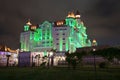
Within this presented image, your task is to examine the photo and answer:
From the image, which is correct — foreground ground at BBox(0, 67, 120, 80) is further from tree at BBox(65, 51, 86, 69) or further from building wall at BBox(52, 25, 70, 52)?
building wall at BBox(52, 25, 70, 52)

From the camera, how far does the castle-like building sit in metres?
124

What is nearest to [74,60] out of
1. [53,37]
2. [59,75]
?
[59,75]

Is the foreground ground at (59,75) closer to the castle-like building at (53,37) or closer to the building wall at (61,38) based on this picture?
the castle-like building at (53,37)

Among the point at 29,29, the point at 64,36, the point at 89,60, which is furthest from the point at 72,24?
the point at 89,60

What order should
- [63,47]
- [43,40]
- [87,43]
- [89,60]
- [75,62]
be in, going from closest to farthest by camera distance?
[75,62] → [89,60] → [63,47] → [43,40] → [87,43]

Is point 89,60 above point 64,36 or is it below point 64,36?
below

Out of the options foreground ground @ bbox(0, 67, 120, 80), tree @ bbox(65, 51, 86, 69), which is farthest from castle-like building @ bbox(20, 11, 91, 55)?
foreground ground @ bbox(0, 67, 120, 80)

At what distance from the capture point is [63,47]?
123500 mm

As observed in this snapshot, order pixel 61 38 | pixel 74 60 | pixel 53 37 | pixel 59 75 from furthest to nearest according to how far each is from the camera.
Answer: pixel 53 37 < pixel 61 38 < pixel 74 60 < pixel 59 75

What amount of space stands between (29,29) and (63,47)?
113ft

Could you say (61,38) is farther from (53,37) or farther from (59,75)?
(59,75)

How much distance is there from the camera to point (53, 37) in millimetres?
127750

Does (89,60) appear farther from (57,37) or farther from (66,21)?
(66,21)

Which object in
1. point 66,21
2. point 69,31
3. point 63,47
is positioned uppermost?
point 66,21
